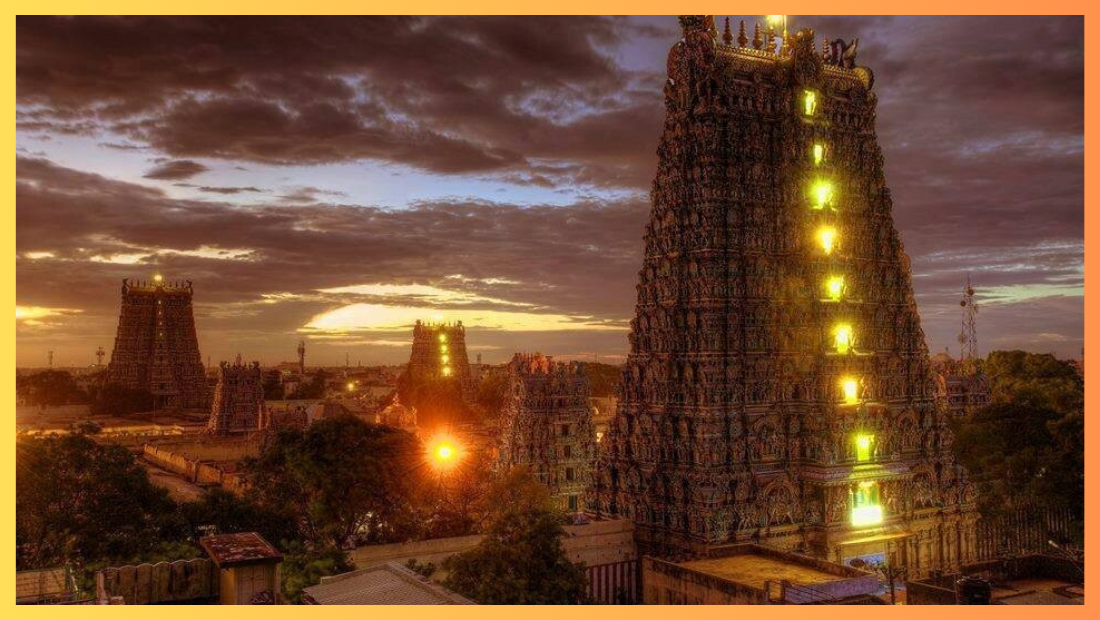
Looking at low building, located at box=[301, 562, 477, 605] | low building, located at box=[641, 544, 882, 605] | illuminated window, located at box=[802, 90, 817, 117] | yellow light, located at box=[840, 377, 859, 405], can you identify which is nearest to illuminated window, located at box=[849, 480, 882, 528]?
yellow light, located at box=[840, 377, 859, 405]

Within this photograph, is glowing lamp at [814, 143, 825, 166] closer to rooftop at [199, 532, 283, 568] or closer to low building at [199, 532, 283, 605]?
rooftop at [199, 532, 283, 568]

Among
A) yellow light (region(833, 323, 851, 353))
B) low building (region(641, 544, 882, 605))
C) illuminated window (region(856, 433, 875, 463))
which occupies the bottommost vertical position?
low building (region(641, 544, 882, 605))

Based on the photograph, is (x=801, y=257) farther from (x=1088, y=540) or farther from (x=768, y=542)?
(x=1088, y=540)

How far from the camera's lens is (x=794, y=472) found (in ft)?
115

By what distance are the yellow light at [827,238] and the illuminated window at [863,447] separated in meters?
6.23

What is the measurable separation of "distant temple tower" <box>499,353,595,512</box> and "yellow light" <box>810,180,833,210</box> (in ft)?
54.9

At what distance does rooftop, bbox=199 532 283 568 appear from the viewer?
22828 millimetres

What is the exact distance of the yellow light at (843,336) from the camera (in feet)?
119

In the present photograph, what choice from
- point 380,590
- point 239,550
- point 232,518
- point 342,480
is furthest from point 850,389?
point 239,550

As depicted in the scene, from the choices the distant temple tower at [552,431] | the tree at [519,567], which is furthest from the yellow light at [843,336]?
the distant temple tower at [552,431]

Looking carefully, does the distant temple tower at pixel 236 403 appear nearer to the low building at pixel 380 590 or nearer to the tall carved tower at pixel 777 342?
the tall carved tower at pixel 777 342

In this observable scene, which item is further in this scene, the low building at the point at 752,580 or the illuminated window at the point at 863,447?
the illuminated window at the point at 863,447

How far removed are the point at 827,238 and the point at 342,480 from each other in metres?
17.9

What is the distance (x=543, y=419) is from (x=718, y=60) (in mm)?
19198
